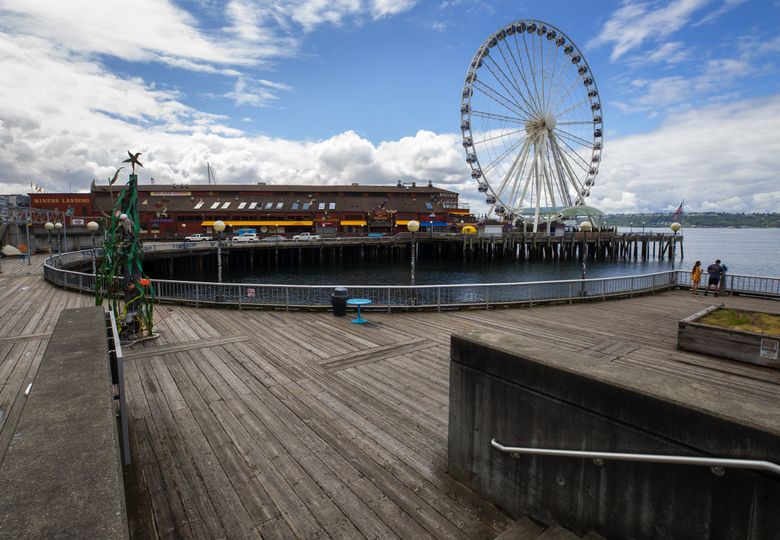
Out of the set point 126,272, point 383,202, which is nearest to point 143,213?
point 383,202

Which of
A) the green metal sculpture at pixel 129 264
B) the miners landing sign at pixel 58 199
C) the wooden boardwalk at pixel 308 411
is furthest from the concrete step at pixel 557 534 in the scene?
the miners landing sign at pixel 58 199

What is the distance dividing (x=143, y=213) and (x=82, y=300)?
7483 cm

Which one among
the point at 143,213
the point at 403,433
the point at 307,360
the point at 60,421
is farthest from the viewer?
the point at 143,213

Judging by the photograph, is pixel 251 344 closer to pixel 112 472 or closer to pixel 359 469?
pixel 359 469

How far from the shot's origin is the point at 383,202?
88.4 metres

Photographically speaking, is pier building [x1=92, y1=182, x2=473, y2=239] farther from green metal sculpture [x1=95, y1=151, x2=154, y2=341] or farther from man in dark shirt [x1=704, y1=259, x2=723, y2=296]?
Answer: green metal sculpture [x1=95, y1=151, x2=154, y2=341]

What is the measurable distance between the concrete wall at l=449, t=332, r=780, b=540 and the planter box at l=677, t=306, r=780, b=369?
294 inches

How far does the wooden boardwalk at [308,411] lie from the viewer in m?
4.13

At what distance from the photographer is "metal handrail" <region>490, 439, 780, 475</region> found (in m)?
2.46

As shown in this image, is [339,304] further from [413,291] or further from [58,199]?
[58,199]

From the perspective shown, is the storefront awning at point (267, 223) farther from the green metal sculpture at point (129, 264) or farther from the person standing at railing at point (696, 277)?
the green metal sculpture at point (129, 264)

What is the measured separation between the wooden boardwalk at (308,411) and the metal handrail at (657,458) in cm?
48

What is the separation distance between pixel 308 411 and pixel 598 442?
4.28 meters

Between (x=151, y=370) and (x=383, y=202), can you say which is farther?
(x=383, y=202)
